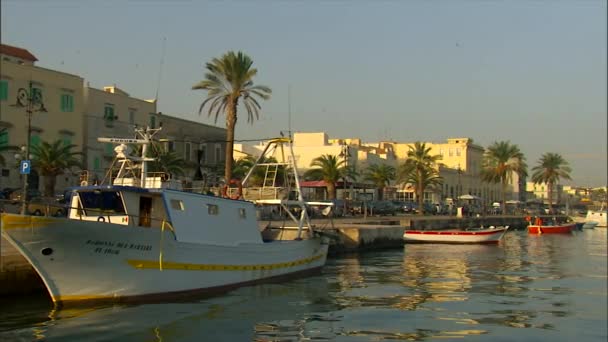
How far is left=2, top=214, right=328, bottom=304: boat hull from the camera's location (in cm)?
1866

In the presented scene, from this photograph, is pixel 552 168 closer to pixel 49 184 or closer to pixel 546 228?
pixel 546 228

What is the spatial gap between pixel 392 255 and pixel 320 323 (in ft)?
76.2

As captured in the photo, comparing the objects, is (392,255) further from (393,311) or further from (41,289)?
(41,289)

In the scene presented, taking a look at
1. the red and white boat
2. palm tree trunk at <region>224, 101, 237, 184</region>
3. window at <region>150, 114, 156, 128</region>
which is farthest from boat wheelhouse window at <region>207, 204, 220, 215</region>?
window at <region>150, 114, 156, 128</region>

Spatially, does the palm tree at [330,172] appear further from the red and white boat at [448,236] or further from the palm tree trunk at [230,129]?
the palm tree trunk at [230,129]

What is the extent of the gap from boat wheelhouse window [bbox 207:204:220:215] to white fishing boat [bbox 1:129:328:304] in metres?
0.04

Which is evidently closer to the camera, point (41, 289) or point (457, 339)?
point (457, 339)

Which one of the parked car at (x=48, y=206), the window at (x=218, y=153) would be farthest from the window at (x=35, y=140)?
Answer: the window at (x=218, y=153)

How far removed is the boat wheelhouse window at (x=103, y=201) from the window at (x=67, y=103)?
30.5 metres

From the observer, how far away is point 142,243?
2002 centimetres

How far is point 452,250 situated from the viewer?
46156 millimetres

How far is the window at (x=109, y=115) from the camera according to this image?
55.2 meters

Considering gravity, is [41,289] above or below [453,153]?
below

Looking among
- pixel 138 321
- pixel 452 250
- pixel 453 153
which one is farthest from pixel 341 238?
pixel 453 153
